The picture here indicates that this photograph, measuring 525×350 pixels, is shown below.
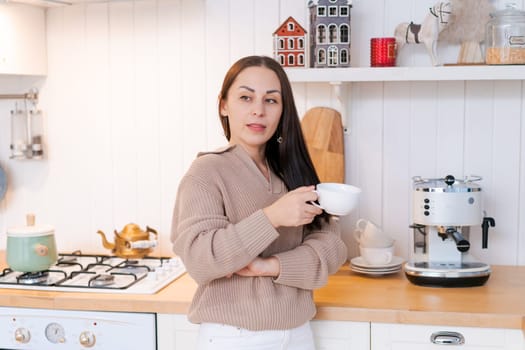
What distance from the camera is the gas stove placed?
7.38 ft

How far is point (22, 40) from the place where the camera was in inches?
105

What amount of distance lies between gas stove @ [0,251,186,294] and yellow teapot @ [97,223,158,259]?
0.03 meters

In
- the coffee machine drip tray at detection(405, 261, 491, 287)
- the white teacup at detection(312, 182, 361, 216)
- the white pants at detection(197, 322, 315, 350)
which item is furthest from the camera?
the coffee machine drip tray at detection(405, 261, 491, 287)

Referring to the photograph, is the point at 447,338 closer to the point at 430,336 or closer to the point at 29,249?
the point at 430,336

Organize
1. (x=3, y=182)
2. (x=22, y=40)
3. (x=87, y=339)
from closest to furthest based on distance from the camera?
1. (x=87, y=339)
2. (x=22, y=40)
3. (x=3, y=182)

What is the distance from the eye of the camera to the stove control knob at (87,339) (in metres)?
2.16

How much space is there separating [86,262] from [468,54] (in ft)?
4.98

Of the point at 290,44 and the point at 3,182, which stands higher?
the point at 290,44

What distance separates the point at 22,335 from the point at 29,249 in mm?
281

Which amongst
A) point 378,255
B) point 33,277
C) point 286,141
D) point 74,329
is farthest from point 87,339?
point 378,255

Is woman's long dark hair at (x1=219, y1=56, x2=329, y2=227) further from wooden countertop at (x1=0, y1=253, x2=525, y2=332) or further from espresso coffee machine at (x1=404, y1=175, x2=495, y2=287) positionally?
espresso coffee machine at (x1=404, y1=175, x2=495, y2=287)

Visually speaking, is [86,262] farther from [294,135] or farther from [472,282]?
[472,282]

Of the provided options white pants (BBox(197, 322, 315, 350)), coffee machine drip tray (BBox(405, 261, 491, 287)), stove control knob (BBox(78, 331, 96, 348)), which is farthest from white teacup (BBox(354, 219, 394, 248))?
stove control knob (BBox(78, 331, 96, 348))

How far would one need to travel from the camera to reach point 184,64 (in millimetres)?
2695
